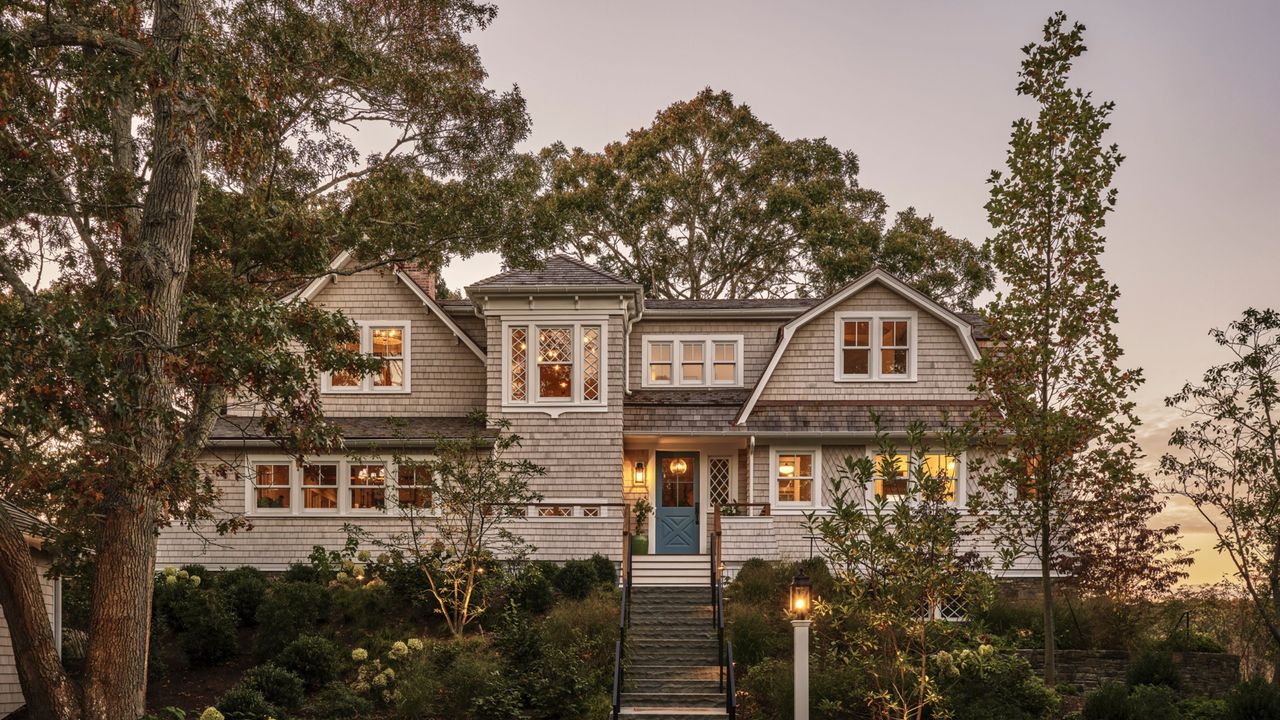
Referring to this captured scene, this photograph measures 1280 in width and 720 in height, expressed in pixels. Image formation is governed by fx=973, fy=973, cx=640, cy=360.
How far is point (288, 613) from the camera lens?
17.0m

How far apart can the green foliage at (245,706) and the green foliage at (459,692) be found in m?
1.91

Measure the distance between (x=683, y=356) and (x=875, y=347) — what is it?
4.61 m

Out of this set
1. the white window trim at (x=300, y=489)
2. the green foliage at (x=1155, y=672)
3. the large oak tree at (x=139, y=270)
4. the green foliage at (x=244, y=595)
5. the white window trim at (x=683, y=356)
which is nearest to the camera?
the large oak tree at (x=139, y=270)

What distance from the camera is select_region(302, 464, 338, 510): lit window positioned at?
21406 mm

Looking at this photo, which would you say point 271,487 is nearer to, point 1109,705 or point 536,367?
point 536,367

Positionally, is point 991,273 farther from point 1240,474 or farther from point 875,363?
point 1240,474

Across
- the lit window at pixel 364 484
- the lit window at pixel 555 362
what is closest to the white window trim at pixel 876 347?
the lit window at pixel 555 362

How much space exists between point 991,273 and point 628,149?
1337cm

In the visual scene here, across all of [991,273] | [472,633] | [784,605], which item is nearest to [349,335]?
[472,633]

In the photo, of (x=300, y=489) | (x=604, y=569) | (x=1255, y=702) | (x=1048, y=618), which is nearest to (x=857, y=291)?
(x=604, y=569)

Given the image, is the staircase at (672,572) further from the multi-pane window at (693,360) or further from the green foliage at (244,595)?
the green foliage at (244,595)

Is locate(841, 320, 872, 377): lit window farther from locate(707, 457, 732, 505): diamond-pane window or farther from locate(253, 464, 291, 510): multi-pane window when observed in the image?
locate(253, 464, 291, 510): multi-pane window

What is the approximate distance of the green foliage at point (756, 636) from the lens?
1596 cm

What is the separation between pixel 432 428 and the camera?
69.9 ft
